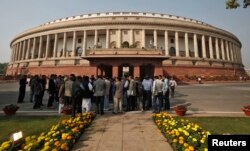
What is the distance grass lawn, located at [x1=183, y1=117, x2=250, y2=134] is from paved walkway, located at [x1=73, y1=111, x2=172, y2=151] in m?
2.11

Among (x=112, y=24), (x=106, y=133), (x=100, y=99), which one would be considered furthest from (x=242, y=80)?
(x=106, y=133)

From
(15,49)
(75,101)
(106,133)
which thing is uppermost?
(15,49)

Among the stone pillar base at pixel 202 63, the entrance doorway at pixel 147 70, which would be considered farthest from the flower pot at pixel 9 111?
the stone pillar base at pixel 202 63

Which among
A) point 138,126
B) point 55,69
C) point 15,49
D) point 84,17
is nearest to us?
point 138,126

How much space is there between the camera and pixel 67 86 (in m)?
12.5

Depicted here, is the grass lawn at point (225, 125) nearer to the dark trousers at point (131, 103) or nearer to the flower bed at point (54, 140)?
the dark trousers at point (131, 103)

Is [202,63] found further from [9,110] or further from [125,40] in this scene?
[9,110]

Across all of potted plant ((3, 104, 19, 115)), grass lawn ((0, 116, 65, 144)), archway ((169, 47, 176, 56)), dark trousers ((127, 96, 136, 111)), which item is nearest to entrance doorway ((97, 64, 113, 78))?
dark trousers ((127, 96, 136, 111))

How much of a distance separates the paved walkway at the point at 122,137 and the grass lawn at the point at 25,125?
1.87 m

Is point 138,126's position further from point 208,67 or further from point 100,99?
point 208,67

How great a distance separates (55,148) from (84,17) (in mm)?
61026

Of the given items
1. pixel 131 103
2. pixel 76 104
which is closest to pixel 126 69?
pixel 131 103

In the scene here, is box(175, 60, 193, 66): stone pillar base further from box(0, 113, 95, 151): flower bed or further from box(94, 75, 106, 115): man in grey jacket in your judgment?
box(0, 113, 95, 151): flower bed

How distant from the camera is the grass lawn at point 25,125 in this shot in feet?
27.7
